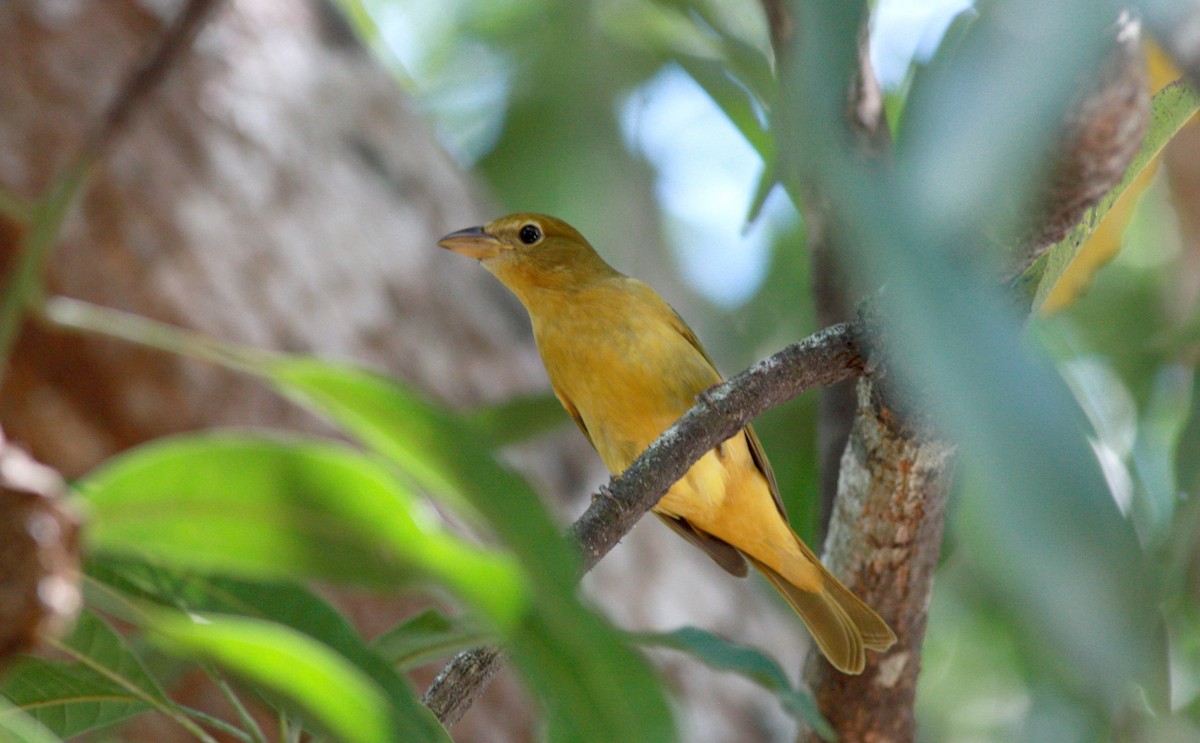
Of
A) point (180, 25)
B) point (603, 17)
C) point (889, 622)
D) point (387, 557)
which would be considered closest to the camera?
point (180, 25)

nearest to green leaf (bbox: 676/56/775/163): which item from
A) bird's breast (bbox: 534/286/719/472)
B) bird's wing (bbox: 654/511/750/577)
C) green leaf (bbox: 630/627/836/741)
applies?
bird's breast (bbox: 534/286/719/472)

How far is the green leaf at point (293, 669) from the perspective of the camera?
1.08 m

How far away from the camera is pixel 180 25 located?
945 millimetres

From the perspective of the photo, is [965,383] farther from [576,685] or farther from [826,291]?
[826,291]

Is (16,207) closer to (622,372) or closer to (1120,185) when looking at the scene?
(1120,185)

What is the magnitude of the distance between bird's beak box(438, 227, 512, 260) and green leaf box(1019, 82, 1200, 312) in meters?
2.36

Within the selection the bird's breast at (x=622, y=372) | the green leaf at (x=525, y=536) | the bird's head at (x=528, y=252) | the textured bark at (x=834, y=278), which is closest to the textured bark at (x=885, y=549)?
the textured bark at (x=834, y=278)

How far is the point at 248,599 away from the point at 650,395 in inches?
80.3

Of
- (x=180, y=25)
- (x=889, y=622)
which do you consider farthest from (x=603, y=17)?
(x=180, y=25)

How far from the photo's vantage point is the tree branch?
5.87ft

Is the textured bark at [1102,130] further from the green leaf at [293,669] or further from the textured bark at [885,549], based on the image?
the green leaf at [293,669]

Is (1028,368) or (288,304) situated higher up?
(288,304)

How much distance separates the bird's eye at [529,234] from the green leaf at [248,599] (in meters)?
2.57

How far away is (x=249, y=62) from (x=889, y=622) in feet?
9.54
